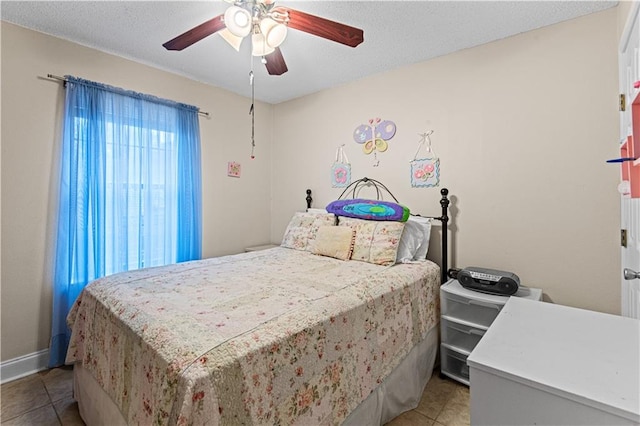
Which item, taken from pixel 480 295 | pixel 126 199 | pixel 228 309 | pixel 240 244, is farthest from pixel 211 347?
pixel 240 244

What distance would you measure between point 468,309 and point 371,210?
3.50ft

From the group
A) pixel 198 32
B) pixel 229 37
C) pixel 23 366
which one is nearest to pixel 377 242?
pixel 229 37

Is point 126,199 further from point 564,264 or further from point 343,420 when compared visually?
point 564,264

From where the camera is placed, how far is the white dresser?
0.76 metres

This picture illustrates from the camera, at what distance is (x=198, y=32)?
1.69 m

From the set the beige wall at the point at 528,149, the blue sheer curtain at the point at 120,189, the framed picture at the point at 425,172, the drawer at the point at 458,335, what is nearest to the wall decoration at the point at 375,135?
the beige wall at the point at 528,149

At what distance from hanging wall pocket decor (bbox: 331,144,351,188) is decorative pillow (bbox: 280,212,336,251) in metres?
0.47

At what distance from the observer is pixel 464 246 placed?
8.07ft

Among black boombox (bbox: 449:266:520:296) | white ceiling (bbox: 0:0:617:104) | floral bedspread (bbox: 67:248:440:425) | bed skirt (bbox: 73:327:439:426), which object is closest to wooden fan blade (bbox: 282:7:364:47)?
white ceiling (bbox: 0:0:617:104)

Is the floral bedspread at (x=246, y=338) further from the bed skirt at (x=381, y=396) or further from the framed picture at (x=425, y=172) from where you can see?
the framed picture at (x=425, y=172)

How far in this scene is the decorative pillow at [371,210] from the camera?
250 cm

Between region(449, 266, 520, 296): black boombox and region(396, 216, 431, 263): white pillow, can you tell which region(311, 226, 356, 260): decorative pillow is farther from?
region(449, 266, 520, 296): black boombox

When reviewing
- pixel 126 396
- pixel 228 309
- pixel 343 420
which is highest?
pixel 228 309

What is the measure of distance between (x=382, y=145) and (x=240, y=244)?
1.99m
